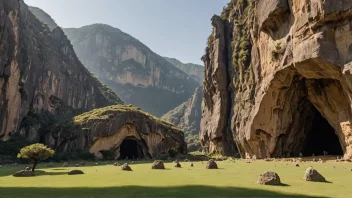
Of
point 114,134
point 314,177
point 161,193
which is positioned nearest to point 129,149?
point 114,134

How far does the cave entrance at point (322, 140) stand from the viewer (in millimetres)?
48438

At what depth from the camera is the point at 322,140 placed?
169 ft

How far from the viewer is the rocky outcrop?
53.6 m

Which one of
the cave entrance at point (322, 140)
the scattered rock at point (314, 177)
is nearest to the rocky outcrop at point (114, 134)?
the cave entrance at point (322, 140)

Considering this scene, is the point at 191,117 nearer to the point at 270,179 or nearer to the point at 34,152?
the point at 34,152

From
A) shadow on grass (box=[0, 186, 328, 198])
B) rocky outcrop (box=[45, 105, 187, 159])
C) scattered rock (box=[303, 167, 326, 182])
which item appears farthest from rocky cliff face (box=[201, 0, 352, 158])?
shadow on grass (box=[0, 186, 328, 198])

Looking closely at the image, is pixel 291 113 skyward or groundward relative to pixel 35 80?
groundward

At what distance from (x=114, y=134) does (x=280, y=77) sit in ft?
111

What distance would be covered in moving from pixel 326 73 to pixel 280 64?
5.94 m

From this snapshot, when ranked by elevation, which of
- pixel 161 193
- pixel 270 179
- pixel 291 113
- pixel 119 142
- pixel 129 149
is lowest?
pixel 161 193

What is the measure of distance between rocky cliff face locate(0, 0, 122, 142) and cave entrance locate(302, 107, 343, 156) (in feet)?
171

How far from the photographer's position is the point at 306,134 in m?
44.8

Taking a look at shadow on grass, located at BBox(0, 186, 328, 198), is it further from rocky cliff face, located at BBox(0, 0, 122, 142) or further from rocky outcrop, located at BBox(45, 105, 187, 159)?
rocky cliff face, located at BBox(0, 0, 122, 142)

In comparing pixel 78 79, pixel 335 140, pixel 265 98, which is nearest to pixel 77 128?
pixel 265 98
